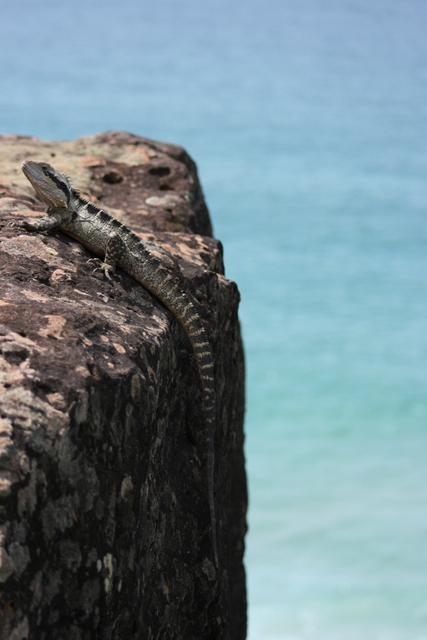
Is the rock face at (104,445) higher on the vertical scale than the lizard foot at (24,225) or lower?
lower

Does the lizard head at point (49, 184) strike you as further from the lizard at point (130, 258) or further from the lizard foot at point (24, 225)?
the lizard foot at point (24, 225)

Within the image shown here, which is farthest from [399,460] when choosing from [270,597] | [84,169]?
[84,169]

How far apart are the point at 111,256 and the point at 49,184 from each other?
561 millimetres

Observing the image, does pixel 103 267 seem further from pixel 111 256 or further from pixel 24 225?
pixel 24 225

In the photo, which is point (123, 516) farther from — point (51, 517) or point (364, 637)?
point (364, 637)

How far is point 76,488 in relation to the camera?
90.7 inches

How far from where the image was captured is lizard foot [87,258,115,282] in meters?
3.35

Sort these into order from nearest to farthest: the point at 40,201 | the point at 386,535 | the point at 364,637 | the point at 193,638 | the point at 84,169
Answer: the point at 193,638
the point at 40,201
the point at 84,169
the point at 364,637
the point at 386,535

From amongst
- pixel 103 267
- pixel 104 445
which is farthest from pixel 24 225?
pixel 104 445

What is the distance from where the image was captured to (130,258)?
3.55 m

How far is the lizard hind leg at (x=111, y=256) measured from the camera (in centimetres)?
338

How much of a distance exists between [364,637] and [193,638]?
16.7 ft

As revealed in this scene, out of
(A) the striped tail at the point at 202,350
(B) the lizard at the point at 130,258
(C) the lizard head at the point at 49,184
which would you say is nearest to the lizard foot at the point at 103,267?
(B) the lizard at the point at 130,258

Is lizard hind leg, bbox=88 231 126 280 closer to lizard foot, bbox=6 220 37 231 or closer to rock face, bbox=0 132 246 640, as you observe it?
rock face, bbox=0 132 246 640
